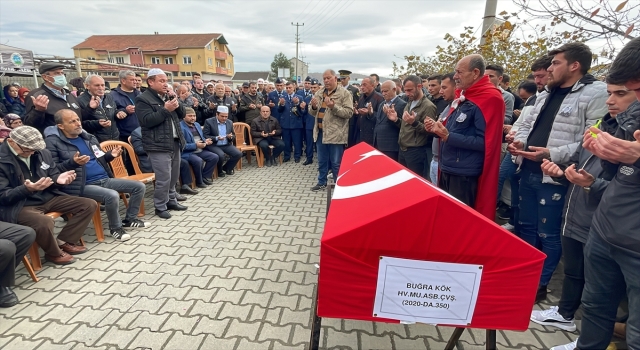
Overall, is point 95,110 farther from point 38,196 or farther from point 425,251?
point 425,251

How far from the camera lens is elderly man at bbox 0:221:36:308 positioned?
101 inches

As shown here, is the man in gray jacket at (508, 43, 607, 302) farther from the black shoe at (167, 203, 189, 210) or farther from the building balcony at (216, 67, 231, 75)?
the building balcony at (216, 67, 231, 75)

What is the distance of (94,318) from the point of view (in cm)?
245

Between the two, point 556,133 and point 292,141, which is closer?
point 556,133

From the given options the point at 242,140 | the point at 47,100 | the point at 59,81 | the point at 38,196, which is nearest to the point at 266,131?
the point at 242,140

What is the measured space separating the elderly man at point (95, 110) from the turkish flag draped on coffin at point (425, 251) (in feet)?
16.3

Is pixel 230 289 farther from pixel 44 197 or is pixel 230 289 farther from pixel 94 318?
pixel 44 197

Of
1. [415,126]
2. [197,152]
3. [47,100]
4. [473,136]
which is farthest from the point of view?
[197,152]

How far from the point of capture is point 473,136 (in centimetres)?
285

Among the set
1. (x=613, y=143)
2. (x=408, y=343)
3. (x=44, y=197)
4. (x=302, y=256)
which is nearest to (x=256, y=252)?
(x=302, y=256)

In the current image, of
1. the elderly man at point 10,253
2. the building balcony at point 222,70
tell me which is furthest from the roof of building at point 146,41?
the elderly man at point 10,253

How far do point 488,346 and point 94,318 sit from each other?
8.87 ft

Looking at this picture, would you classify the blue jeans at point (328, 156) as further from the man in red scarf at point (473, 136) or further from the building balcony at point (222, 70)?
the building balcony at point (222, 70)

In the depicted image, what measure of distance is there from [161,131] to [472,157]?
3.84 meters
